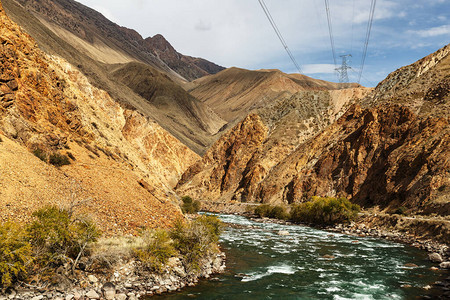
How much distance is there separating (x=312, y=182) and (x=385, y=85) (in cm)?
4068

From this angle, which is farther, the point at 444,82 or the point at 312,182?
the point at 312,182

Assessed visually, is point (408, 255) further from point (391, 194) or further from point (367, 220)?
point (391, 194)

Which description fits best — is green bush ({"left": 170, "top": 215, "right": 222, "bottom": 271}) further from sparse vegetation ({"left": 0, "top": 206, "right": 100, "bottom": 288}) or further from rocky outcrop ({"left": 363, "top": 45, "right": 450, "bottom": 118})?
rocky outcrop ({"left": 363, "top": 45, "right": 450, "bottom": 118})

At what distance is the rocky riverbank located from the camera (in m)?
14.0

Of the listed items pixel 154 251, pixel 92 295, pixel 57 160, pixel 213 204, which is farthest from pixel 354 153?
pixel 92 295

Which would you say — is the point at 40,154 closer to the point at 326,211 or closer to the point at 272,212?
the point at 326,211

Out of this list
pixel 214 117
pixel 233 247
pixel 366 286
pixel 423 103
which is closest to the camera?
pixel 366 286

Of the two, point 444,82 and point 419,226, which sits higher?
point 444,82

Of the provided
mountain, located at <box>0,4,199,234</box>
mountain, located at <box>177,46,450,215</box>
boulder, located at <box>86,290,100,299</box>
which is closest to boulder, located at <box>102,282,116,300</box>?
boulder, located at <box>86,290,100,299</box>

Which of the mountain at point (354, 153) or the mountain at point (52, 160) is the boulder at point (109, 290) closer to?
the mountain at point (52, 160)

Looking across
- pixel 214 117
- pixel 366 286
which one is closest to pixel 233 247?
pixel 366 286

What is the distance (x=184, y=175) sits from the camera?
9944 centimetres

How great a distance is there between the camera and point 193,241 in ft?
71.8

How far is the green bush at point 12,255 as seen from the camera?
13.1 m
